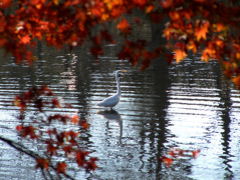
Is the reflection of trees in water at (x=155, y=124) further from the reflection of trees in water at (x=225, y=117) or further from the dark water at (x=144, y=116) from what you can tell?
the reflection of trees in water at (x=225, y=117)

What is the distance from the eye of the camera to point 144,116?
64.3 ft

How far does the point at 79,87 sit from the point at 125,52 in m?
20.0

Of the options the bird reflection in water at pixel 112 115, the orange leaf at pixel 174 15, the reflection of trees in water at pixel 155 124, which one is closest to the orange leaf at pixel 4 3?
the orange leaf at pixel 174 15

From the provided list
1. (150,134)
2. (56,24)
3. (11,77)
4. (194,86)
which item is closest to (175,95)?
(194,86)

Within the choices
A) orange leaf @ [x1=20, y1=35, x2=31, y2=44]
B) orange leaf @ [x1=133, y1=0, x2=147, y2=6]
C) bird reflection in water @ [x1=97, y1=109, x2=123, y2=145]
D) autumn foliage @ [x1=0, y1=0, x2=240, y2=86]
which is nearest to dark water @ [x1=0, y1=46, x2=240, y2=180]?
bird reflection in water @ [x1=97, y1=109, x2=123, y2=145]

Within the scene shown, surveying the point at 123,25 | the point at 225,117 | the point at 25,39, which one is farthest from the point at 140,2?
the point at 225,117

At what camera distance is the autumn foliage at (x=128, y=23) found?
16.3ft

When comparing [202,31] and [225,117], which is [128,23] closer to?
→ [202,31]

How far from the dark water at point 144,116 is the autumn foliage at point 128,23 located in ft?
25.6

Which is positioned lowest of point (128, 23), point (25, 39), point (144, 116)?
point (144, 116)

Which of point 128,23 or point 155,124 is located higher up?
point 128,23

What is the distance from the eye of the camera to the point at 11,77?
2828 cm

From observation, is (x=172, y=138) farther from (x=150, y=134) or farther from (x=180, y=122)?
(x=180, y=122)

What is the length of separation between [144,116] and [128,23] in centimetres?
1432
